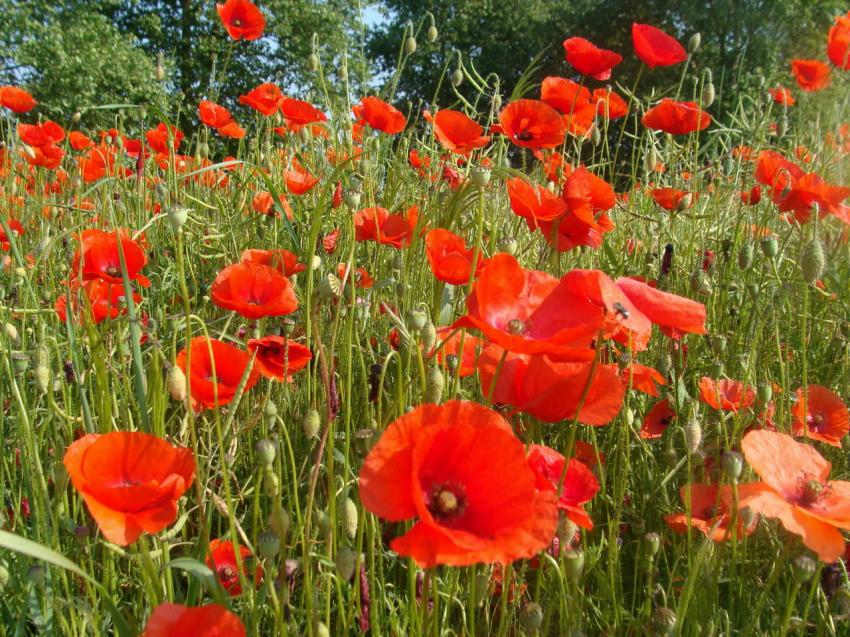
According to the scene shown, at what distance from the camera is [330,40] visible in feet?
44.3

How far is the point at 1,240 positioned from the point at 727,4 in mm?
18751

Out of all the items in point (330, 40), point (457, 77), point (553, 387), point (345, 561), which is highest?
point (457, 77)

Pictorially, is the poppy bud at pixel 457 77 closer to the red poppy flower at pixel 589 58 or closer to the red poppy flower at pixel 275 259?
the red poppy flower at pixel 589 58

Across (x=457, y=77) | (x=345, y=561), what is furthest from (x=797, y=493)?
(x=457, y=77)

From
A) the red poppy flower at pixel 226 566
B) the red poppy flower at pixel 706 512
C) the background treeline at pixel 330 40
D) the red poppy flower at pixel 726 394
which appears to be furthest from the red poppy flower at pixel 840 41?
the background treeline at pixel 330 40

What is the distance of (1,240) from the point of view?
2006 millimetres

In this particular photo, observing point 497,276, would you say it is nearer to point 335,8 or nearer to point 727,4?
point 335,8

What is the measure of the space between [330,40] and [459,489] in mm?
13991

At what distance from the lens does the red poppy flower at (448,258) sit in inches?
50.3

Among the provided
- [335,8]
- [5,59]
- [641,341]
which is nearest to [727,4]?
[335,8]

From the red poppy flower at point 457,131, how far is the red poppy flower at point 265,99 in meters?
1.09

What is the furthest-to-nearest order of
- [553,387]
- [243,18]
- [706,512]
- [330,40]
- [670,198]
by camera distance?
Answer: [330,40], [243,18], [670,198], [706,512], [553,387]

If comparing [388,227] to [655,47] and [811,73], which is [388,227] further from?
[811,73]

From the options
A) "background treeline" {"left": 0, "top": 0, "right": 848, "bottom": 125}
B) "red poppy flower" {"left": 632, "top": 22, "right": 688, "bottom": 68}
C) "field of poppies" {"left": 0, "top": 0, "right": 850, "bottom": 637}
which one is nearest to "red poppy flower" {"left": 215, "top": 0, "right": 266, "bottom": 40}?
"field of poppies" {"left": 0, "top": 0, "right": 850, "bottom": 637}
